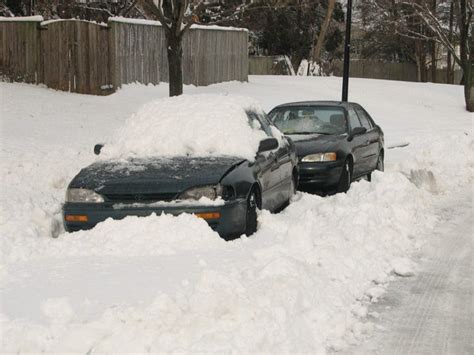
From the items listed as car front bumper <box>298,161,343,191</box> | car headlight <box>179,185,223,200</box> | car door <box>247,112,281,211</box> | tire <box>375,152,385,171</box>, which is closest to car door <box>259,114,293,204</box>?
car door <box>247,112,281,211</box>

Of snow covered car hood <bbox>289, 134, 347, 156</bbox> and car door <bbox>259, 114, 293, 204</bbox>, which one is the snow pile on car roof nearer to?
car door <bbox>259, 114, 293, 204</bbox>

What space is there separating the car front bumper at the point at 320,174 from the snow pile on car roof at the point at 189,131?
2.17m

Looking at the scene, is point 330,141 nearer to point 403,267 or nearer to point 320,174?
point 320,174

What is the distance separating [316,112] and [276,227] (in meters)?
4.87

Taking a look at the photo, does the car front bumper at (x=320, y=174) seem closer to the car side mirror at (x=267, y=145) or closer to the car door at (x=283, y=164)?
the car door at (x=283, y=164)

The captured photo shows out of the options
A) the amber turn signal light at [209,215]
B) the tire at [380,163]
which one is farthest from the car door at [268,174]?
the tire at [380,163]

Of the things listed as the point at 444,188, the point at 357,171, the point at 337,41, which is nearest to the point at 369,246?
the point at 357,171

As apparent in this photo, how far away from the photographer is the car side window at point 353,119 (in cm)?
1250

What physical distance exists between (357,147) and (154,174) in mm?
5350

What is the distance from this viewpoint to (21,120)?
1544cm

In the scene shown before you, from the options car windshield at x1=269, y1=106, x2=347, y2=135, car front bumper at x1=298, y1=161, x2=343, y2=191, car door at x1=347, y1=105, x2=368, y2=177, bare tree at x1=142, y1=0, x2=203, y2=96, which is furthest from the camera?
bare tree at x1=142, y1=0, x2=203, y2=96

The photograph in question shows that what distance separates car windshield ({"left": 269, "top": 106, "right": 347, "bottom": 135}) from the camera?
12.3 metres

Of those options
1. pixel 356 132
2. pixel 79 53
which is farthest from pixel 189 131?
pixel 79 53

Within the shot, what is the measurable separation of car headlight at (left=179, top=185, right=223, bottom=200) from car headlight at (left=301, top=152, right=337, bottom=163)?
404cm
